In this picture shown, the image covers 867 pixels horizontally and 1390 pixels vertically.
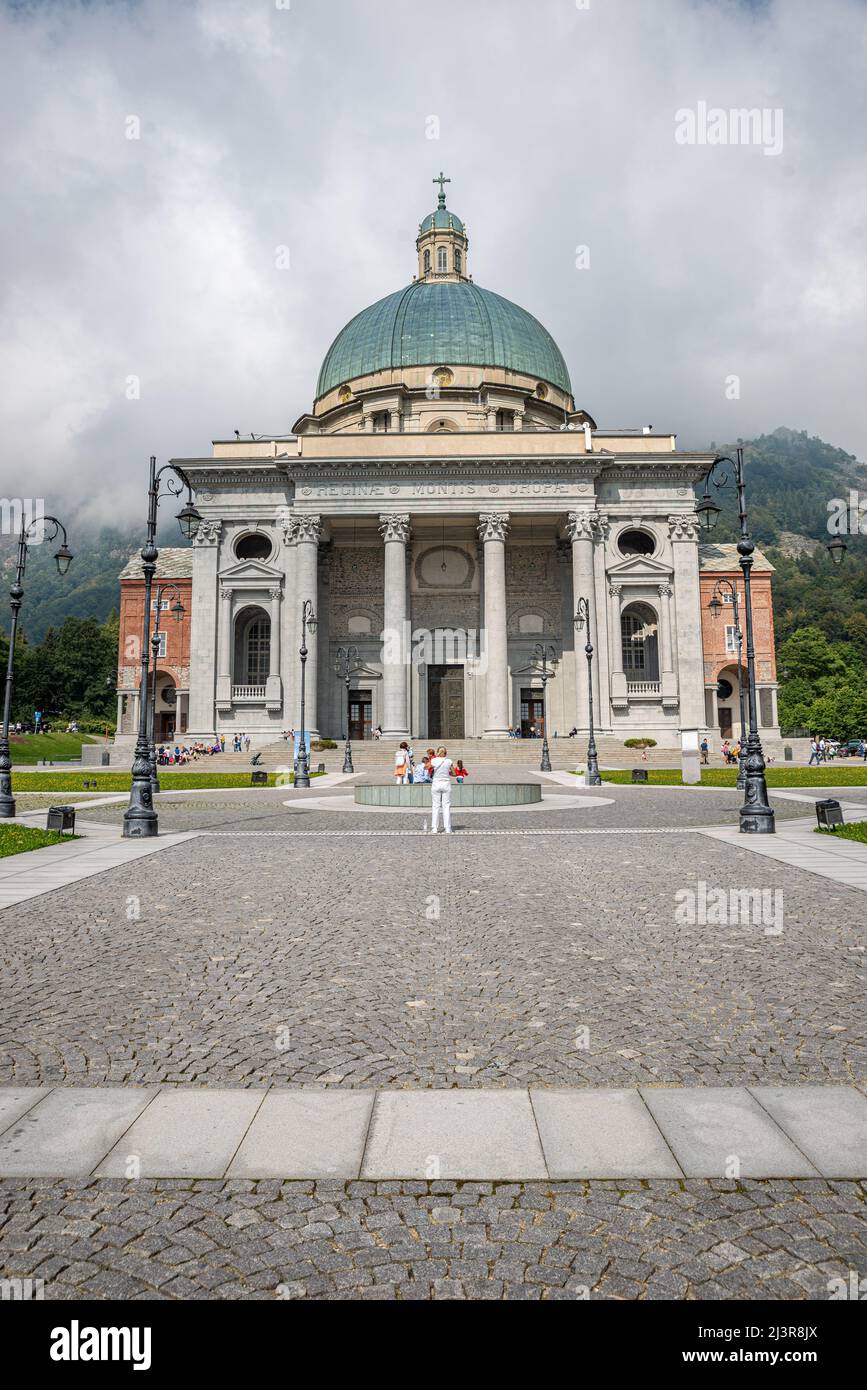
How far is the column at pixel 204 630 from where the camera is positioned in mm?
54344

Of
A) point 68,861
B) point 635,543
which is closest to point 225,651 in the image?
point 635,543

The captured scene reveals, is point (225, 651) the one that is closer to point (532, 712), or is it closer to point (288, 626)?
point (288, 626)

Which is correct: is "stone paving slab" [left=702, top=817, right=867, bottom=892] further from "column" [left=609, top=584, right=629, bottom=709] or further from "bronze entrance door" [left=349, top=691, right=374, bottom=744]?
"bronze entrance door" [left=349, top=691, right=374, bottom=744]

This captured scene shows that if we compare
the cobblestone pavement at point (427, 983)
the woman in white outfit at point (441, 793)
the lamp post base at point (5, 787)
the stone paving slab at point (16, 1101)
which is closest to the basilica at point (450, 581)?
the lamp post base at point (5, 787)

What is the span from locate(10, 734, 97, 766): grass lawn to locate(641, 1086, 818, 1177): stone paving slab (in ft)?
195

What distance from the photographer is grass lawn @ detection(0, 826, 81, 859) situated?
44.4ft

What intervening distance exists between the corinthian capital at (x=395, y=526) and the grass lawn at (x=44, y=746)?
28.7m

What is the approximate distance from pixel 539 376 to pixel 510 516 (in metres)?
18.1

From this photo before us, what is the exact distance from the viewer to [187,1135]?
146 inches

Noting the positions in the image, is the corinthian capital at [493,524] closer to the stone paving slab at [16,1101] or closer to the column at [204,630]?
the column at [204,630]

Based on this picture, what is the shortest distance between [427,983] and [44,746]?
225 ft

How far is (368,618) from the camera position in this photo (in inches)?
2336
